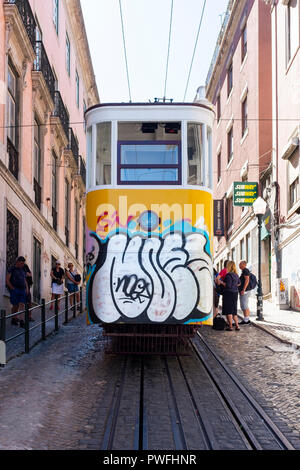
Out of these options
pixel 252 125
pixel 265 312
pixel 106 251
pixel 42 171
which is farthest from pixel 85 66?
pixel 106 251

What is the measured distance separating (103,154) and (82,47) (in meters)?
24.4

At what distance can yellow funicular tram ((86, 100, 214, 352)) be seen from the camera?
333 inches

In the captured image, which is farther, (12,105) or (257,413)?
(12,105)

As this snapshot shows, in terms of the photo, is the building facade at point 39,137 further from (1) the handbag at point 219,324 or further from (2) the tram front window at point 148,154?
(2) the tram front window at point 148,154

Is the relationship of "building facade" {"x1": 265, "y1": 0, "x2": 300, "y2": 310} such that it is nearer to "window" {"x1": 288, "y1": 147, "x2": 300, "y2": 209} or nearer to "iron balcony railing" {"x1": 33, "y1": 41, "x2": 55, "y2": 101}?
"window" {"x1": 288, "y1": 147, "x2": 300, "y2": 209}

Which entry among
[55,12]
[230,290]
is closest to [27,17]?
[55,12]

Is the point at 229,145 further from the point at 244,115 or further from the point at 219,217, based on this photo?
the point at 244,115

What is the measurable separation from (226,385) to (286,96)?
44.1ft

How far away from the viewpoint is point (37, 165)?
19641 millimetres

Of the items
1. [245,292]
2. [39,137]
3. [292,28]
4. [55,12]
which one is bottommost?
[245,292]

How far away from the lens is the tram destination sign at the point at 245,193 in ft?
76.0

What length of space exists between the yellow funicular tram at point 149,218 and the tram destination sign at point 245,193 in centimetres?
1410
